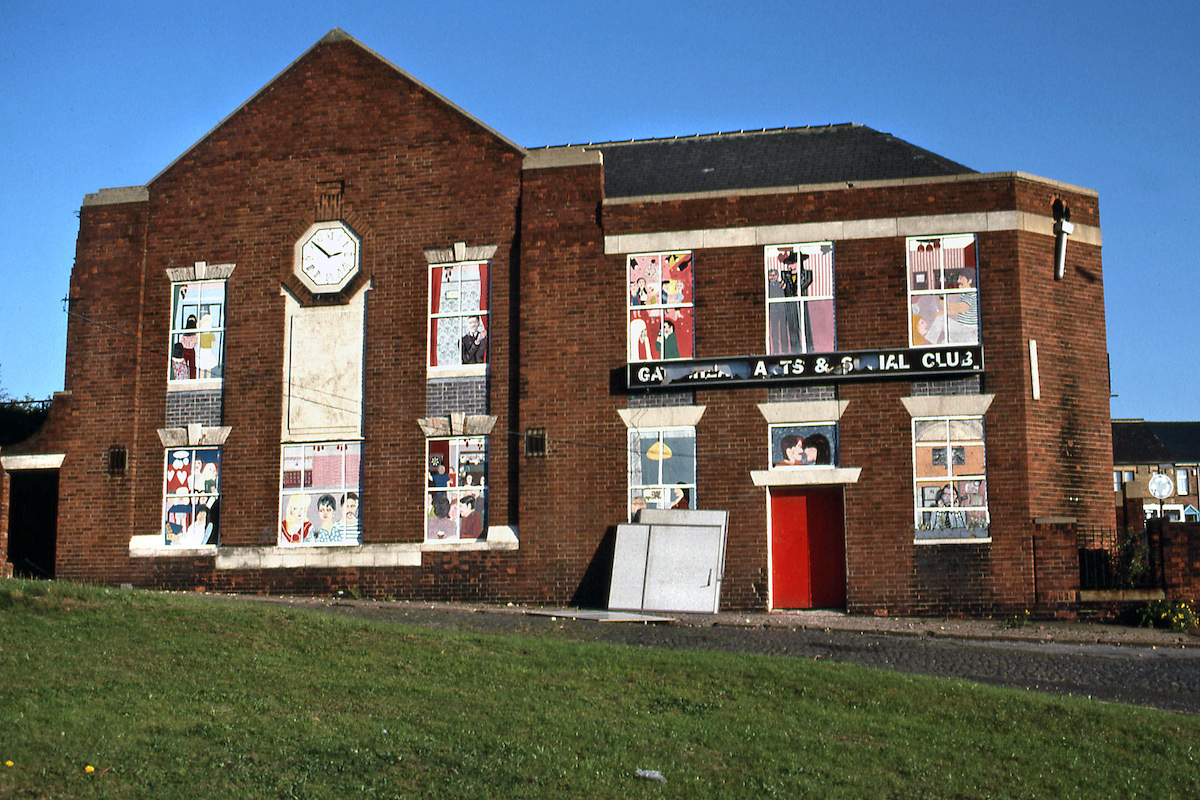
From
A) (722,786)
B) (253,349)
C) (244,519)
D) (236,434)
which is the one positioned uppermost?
(253,349)

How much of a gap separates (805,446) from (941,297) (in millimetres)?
3535

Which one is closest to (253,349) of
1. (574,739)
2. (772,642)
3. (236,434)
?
(236,434)

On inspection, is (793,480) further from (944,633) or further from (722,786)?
(722,786)

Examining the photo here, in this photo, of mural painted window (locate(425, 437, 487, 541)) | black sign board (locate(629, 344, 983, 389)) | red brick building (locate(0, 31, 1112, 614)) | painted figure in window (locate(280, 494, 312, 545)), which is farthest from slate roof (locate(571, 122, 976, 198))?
→ painted figure in window (locate(280, 494, 312, 545))

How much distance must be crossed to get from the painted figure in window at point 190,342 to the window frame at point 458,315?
482cm

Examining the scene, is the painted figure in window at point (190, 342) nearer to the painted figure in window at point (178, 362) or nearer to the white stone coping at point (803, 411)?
the painted figure in window at point (178, 362)

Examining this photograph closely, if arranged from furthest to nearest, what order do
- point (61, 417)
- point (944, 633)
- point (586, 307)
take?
point (61, 417) < point (586, 307) < point (944, 633)

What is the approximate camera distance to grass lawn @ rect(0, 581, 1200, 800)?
9664 millimetres

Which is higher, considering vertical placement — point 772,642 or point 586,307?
point 586,307

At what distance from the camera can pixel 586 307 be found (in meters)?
23.6

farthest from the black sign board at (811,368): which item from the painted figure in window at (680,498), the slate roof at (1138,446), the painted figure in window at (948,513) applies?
the slate roof at (1138,446)

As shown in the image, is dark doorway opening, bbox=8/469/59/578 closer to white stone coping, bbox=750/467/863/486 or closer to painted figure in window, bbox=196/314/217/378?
painted figure in window, bbox=196/314/217/378

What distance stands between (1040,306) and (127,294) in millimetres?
17411

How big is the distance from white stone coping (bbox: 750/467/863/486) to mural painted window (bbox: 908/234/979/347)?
8.42ft
